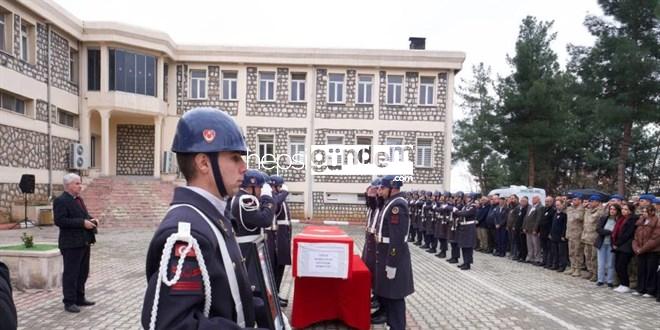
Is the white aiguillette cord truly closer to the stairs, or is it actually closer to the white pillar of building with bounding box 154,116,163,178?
the stairs

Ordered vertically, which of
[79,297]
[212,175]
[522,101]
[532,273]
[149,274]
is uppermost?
[522,101]

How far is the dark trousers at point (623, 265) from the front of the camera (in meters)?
8.78

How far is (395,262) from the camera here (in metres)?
5.19

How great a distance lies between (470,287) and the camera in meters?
8.71

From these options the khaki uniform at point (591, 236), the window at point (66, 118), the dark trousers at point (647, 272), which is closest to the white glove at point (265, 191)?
the dark trousers at point (647, 272)

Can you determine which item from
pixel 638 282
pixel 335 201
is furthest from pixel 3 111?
pixel 638 282

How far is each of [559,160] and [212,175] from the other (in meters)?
34.5

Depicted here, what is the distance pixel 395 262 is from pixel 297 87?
67.9 feet

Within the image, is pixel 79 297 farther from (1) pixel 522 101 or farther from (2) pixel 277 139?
(1) pixel 522 101

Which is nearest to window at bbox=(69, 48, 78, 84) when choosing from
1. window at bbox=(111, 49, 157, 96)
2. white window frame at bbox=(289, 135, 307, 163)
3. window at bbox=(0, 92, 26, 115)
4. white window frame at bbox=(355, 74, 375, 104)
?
window at bbox=(111, 49, 157, 96)

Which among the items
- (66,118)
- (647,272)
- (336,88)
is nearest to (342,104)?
(336,88)

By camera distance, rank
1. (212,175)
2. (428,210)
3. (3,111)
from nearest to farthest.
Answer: (212,175), (428,210), (3,111)

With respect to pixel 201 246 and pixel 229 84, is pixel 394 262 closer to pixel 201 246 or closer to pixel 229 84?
pixel 201 246

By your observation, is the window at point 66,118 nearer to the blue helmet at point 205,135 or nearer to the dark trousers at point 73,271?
the dark trousers at point 73,271
